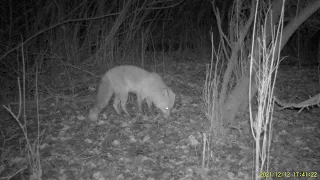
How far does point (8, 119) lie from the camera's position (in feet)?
18.4

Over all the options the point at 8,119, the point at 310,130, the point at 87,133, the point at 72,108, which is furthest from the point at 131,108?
the point at 310,130

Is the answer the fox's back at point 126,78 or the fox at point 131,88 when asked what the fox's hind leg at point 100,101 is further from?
the fox's back at point 126,78

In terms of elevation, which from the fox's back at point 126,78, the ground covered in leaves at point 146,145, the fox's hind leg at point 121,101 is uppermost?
the fox's back at point 126,78

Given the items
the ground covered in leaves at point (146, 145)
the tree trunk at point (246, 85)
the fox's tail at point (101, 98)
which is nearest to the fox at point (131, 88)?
the fox's tail at point (101, 98)

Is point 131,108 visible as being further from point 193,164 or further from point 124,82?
point 193,164

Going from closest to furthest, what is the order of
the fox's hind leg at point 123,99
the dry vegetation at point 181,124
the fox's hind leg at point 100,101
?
the dry vegetation at point 181,124
the fox's hind leg at point 100,101
the fox's hind leg at point 123,99

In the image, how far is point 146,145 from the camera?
16.6ft

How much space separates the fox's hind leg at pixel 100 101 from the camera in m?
5.87

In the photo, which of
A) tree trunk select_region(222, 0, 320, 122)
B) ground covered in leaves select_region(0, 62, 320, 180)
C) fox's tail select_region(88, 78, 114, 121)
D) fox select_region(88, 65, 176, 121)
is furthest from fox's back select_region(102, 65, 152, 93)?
tree trunk select_region(222, 0, 320, 122)

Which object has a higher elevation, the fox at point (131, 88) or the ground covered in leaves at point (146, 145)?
the fox at point (131, 88)

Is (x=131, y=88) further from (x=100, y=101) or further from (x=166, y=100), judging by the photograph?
(x=100, y=101)

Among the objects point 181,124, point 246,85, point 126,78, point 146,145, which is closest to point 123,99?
point 126,78

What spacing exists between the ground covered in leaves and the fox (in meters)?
0.33

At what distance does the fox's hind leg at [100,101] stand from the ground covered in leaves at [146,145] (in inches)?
7.2
